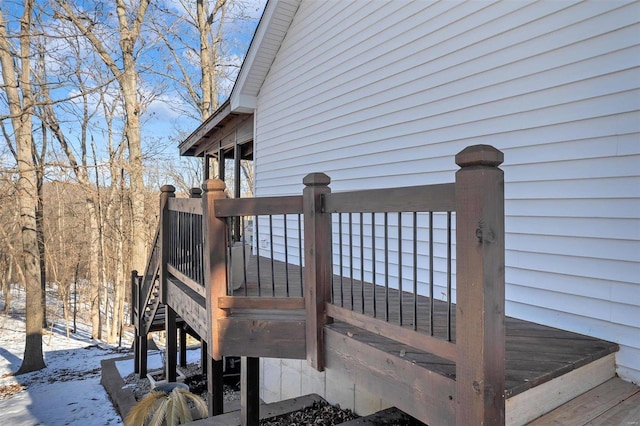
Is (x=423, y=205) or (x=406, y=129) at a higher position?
(x=406, y=129)

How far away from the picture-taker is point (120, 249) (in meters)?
15.8

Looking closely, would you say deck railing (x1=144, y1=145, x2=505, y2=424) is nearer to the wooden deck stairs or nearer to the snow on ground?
the wooden deck stairs

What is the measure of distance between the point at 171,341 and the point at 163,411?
1.13 meters

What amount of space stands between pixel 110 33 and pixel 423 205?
14190 mm

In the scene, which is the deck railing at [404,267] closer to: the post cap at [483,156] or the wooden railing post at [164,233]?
the post cap at [483,156]

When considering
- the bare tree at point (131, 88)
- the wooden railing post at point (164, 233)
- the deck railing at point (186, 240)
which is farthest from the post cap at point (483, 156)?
the bare tree at point (131, 88)

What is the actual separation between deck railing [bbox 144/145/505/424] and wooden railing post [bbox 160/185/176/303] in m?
0.05

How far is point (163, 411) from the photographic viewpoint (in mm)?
4684

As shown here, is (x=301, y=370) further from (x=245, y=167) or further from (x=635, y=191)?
(x=245, y=167)

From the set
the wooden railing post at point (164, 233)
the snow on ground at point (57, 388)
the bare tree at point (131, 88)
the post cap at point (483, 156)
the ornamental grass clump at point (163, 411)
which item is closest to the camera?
the post cap at point (483, 156)

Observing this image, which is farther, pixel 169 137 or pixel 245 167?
pixel 245 167

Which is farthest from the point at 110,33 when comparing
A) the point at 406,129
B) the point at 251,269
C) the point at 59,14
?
the point at 406,129

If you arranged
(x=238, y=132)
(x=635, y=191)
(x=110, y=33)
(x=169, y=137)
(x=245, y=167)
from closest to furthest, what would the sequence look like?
(x=635, y=191) < (x=238, y=132) < (x=110, y=33) < (x=169, y=137) < (x=245, y=167)

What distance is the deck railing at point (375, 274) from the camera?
5.50 feet
